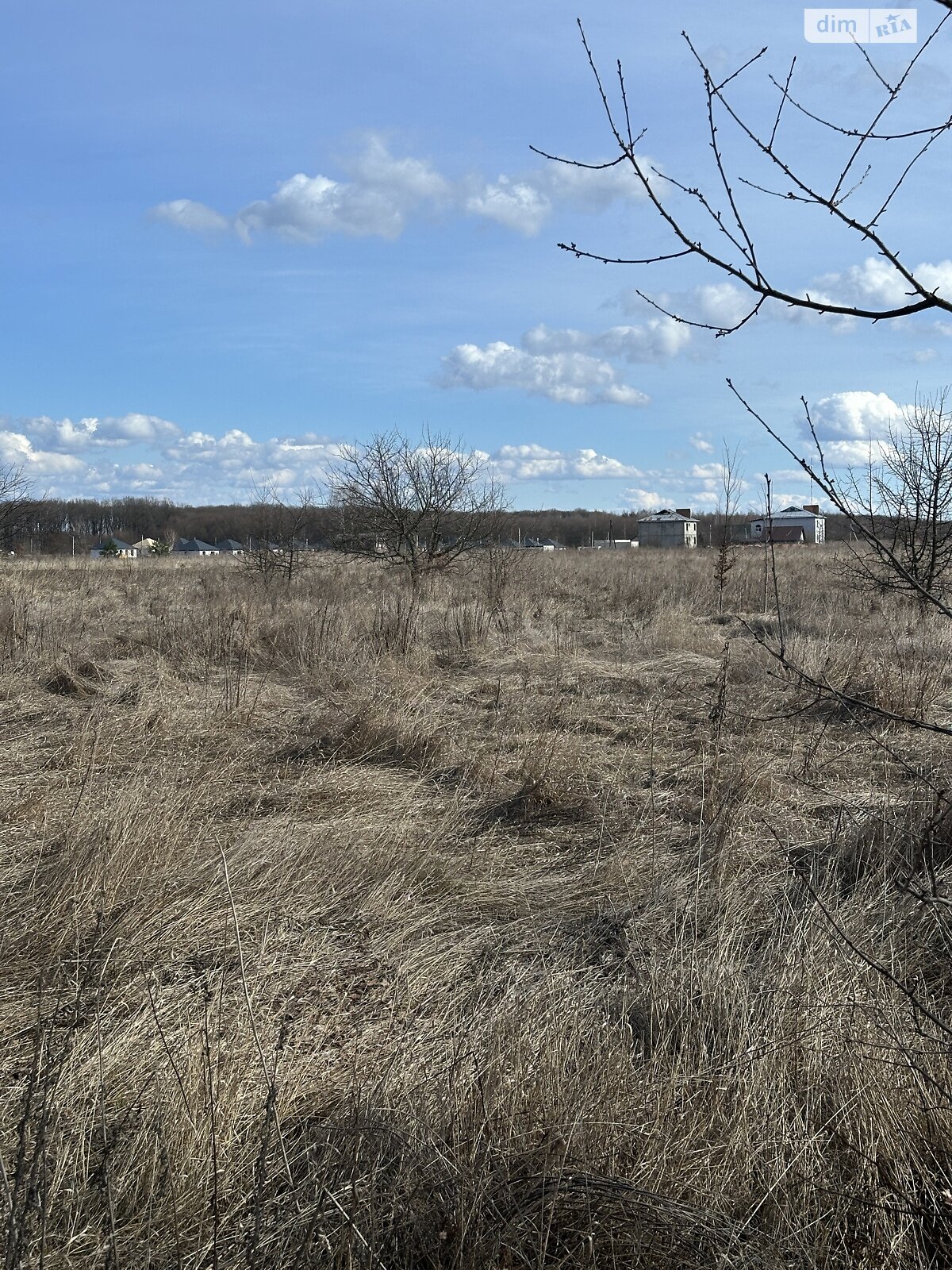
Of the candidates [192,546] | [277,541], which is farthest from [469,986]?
[192,546]

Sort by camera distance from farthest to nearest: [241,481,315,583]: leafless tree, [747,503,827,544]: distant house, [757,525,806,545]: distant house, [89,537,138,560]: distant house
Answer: [89,537,138,560]: distant house < [241,481,315,583]: leafless tree < [747,503,827,544]: distant house < [757,525,806,545]: distant house

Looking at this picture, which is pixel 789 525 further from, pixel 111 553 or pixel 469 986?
pixel 111 553

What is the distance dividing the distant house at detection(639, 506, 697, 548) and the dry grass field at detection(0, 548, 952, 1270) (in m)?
65.4

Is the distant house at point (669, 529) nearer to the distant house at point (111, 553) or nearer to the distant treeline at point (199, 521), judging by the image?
the distant treeline at point (199, 521)

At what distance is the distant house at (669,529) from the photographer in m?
71.4

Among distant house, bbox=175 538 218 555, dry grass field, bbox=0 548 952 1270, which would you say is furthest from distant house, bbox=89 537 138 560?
dry grass field, bbox=0 548 952 1270

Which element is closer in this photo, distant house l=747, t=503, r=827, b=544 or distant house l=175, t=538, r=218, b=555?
distant house l=747, t=503, r=827, b=544

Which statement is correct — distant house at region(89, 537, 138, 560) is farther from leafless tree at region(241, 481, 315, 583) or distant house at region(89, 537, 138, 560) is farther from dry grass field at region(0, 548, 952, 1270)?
dry grass field at region(0, 548, 952, 1270)

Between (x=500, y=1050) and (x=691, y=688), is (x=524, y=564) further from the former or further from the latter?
(x=500, y=1050)

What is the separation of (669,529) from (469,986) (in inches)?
2853

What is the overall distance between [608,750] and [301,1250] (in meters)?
4.48

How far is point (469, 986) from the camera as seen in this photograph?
2.81m

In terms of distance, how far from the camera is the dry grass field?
1.78 metres

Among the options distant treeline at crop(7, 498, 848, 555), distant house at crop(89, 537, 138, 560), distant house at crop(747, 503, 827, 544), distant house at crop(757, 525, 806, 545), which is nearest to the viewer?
distant house at crop(757, 525, 806, 545)
